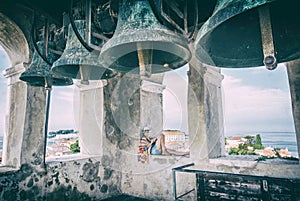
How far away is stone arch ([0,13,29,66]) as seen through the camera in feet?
8.93

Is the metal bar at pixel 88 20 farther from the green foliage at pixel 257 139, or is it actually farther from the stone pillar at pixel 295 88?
the green foliage at pixel 257 139

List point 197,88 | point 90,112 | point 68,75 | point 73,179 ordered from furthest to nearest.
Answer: point 90,112, point 73,179, point 197,88, point 68,75

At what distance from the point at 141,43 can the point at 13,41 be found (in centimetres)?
249

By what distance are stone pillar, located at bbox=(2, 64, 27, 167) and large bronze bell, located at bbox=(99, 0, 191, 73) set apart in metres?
1.97

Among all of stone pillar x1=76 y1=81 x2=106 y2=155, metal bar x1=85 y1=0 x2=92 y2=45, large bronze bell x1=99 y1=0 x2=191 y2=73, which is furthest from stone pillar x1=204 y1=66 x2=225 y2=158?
stone pillar x1=76 y1=81 x2=106 y2=155

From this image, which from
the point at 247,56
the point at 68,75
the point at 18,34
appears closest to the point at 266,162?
the point at 247,56

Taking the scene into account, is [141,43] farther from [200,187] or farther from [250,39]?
[200,187]

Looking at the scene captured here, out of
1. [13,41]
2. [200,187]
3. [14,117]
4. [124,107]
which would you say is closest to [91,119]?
[124,107]

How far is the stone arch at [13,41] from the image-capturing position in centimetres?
272

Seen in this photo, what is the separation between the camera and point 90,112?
408 cm

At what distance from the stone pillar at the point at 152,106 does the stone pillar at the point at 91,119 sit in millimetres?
794

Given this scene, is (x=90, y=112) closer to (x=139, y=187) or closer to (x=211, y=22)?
(x=139, y=187)

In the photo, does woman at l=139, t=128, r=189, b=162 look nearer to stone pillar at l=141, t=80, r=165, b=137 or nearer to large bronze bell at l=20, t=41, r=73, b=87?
stone pillar at l=141, t=80, r=165, b=137

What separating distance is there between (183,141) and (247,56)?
2.69 meters
